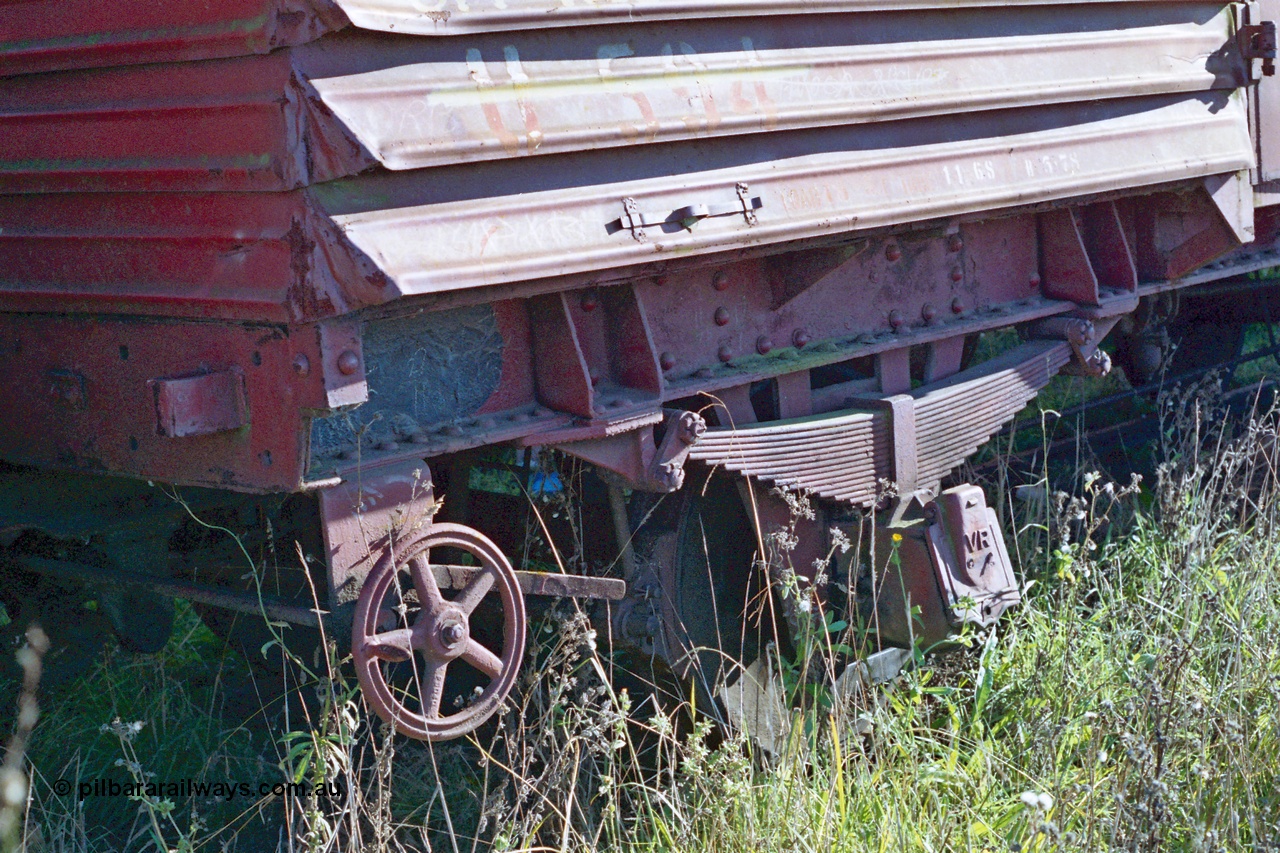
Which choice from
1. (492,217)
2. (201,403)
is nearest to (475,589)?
(201,403)

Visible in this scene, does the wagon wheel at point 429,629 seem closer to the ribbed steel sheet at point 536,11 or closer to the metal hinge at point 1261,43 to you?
the ribbed steel sheet at point 536,11

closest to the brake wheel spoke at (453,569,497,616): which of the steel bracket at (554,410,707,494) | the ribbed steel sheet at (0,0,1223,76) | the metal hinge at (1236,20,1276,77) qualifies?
the steel bracket at (554,410,707,494)

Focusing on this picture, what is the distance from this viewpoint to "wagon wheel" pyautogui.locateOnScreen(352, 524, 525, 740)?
2928mm

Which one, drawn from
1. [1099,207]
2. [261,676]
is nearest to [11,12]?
[261,676]

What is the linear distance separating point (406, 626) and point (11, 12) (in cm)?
172

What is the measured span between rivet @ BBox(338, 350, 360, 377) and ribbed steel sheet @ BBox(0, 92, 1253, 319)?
0.11m

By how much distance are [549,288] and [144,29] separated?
101 cm

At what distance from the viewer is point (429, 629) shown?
9.78 feet

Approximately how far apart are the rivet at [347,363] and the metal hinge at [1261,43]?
3.45m

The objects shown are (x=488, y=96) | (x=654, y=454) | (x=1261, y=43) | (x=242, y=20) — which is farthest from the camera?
(x=1261, y=43)

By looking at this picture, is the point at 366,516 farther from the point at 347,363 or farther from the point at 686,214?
the point at 686,214

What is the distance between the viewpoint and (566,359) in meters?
3.23

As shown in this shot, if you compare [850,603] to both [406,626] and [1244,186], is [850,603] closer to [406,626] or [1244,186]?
[406,626]

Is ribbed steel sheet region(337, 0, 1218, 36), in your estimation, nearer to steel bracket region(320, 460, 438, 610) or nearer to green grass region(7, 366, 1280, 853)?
steel bracket region(320, 460, 438, 610)
